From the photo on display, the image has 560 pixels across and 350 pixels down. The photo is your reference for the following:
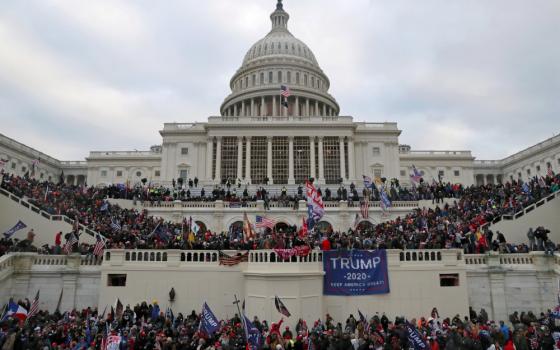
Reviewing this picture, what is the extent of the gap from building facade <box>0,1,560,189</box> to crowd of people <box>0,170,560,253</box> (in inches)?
889

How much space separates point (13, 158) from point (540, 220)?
87.3 metres

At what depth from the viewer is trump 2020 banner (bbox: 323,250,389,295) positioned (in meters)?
20.3

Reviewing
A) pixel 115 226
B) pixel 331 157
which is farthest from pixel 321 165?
pixel 115 226

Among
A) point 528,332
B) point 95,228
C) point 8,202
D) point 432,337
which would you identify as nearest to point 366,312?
point 432,337

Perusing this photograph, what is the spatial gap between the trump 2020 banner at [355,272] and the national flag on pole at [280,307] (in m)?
3.07

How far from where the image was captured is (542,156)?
272ft

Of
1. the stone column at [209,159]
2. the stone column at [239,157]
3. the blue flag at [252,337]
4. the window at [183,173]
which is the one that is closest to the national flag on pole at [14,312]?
the blue flag at [252,337]

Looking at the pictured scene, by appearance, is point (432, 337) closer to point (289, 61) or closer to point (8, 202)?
point (8, 202)

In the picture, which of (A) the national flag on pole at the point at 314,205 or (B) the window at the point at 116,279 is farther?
(A) the national flag on pole at the point at 314,205

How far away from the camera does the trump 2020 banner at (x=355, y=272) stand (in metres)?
20.3

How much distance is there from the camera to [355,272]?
20.5 metres

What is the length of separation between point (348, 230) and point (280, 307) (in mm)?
17267

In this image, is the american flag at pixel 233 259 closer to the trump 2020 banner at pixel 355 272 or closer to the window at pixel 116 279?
the trump 2020 banner at pixel 355 272

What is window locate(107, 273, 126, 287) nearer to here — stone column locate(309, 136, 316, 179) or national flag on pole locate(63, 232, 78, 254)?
national flag on pole locate(63, 232, 78, 254)
